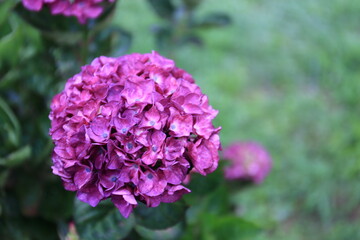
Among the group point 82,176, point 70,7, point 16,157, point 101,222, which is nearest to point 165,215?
point 101,222

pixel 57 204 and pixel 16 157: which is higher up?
pixel 16 157

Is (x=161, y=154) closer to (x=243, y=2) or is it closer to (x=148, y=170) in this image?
(x=148, y=170)

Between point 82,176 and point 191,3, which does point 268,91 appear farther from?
point 82,176

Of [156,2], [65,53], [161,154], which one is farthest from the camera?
[156,2]

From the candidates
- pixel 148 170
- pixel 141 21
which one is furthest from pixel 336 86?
pixel 148 170

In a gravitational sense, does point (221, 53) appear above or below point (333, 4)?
below

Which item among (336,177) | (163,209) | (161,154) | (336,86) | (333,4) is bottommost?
(336,177)
